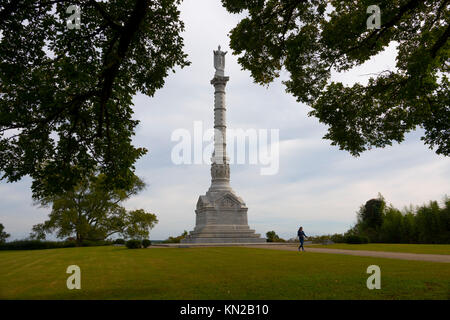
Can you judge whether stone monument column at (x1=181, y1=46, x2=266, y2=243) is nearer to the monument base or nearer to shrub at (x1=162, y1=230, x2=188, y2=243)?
the monument base

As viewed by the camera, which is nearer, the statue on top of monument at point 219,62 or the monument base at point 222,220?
the monument base at point 222,220

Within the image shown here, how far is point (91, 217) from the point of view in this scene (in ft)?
144

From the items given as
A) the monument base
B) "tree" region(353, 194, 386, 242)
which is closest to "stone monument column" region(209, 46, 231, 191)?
the monument base

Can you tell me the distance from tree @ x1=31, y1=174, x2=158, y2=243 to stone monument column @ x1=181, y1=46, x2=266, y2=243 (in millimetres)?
7797

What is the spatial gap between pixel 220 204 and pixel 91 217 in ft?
55.9

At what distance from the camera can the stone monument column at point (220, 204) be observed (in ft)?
127

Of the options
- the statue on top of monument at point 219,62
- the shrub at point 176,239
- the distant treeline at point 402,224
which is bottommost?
the shrub at point 176,239

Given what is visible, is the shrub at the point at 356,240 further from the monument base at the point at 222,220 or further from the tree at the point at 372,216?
the monument base at the point at 222,220

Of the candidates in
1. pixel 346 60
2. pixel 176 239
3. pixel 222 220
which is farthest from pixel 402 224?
pixel 346 60

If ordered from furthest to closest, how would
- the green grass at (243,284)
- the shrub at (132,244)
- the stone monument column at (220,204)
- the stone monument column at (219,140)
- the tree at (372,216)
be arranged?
the tree at (372,216), the stone monument column at (219,140), the stone monument column at (220,204), the shrub at (132,244), the green grass at (243,284)

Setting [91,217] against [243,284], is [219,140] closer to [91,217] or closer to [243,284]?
[91,217]

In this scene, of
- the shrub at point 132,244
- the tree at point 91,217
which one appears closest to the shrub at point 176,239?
the tree at point 91,217

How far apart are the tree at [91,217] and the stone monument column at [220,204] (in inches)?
307
